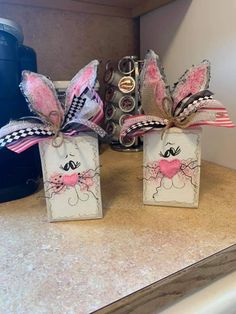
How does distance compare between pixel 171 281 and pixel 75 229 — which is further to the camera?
pixel 75 229

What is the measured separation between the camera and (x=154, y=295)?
0.31m

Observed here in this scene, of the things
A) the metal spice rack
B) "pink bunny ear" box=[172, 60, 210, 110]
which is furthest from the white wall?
"pink bunny ear" box=[172, 60, 210, 110]

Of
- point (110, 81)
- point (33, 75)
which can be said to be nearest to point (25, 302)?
point (33, 75)

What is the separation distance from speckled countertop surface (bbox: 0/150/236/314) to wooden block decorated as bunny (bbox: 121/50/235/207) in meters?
0.06

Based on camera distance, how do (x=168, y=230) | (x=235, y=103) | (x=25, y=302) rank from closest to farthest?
1. (x=25, y=302)
2. (x=168, y=230)
3. (x=235, y=103)

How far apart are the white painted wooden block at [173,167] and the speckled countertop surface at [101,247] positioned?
0.02m

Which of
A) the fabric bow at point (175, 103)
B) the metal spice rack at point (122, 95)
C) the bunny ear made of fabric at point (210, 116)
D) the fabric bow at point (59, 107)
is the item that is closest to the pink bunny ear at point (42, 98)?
the fabric bow at point (59, 107)

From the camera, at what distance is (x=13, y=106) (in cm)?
53

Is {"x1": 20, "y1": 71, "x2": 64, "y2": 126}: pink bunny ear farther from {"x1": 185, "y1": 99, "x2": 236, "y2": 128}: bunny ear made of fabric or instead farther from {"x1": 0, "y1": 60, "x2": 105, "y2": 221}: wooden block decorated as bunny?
{"x1": 185, "y1": 99, "x2": 236, "y2": 128}: bunny ear made of fabric

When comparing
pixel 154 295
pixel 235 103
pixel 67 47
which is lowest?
pixel 154 295

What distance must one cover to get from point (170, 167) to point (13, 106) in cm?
32

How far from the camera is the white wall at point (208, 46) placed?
649 mm

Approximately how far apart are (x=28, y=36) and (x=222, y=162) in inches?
26.0

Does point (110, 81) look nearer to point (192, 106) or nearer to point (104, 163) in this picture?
point (104, 163)
